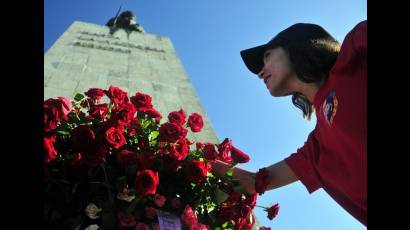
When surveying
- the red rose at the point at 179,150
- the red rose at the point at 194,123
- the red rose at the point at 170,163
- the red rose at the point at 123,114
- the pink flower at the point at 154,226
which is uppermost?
the red rose at the point at 123,114

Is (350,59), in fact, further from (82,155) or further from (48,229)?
(48,229)

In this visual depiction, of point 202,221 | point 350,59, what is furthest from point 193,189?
point 350,59

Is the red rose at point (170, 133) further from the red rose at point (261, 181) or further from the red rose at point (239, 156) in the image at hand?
the red rose at point (261, 181)

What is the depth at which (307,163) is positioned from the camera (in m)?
2.63

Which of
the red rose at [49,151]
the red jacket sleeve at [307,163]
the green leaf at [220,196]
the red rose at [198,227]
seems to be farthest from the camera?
the red jacket sleeve at [307,163]

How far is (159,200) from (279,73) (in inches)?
37.0

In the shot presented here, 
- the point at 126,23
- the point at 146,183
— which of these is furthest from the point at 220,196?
the point at 126,23

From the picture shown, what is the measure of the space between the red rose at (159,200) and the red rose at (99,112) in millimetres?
523

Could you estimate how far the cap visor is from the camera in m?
2.71

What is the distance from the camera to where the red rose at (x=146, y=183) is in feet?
6.22

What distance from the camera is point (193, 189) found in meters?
2.17

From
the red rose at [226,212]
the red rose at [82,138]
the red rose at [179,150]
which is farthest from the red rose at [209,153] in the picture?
the red rose at [82,138]

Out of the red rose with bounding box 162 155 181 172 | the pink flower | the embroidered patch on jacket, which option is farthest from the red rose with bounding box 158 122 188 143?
the embroidered patch on jacket

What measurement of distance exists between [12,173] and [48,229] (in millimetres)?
737
